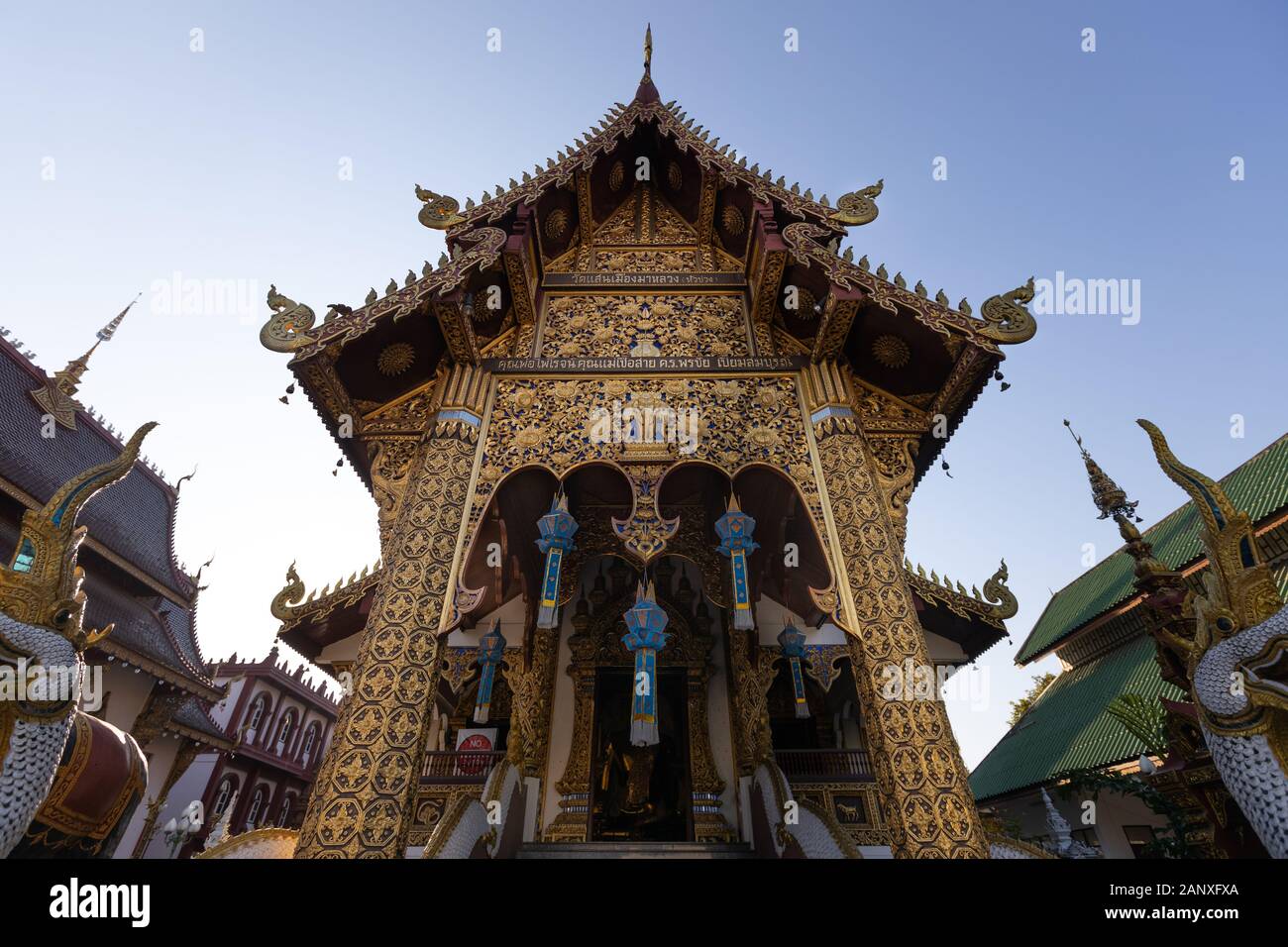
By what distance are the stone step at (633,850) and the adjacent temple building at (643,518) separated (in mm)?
52

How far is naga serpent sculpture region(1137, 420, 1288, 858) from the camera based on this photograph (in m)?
2.50

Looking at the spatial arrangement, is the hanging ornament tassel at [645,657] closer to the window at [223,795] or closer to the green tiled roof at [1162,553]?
the green tiled roof at [1162,553]

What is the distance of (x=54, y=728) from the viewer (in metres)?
2.41

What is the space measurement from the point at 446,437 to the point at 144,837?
1160 cm

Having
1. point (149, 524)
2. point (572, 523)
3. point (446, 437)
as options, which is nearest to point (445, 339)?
point (446, 437)

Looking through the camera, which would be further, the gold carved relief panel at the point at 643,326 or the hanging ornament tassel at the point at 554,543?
the gold carved relief panel at the point at 643,326

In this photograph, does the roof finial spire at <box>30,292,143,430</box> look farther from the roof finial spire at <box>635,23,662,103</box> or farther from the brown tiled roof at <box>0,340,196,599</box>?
the roof finial spire at <box>635,23,662,103</box>

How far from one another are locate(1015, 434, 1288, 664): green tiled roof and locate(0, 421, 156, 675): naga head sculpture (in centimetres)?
1035

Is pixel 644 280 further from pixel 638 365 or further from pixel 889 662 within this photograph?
pixel 889 662

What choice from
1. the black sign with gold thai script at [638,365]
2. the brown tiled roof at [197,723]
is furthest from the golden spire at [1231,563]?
the brown tiled roof at [197,723]

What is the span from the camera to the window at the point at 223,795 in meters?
18.7

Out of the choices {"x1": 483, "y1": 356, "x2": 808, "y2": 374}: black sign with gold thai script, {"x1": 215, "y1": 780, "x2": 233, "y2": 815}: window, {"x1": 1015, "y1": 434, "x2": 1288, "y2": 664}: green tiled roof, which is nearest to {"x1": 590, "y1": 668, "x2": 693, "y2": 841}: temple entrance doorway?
{"x1": 483, "y1": 356, "x2": 808, "y2": 374}: black sign with gold thai script
